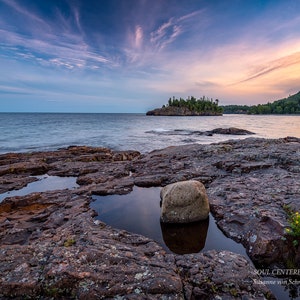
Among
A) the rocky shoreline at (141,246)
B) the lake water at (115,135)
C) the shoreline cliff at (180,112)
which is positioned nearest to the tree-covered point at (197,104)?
the shoreline cliff at (180,112)

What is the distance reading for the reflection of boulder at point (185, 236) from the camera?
18.7ft

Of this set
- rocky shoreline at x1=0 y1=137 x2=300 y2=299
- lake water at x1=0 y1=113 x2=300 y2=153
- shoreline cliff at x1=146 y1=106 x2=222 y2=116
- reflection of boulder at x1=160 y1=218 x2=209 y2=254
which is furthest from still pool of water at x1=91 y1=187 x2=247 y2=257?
shoreline cliff at x1=146 y1=106 x2=222 y2=116

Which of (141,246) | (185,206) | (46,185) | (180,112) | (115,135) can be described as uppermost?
(185,206)

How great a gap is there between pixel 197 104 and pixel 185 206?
18371cm

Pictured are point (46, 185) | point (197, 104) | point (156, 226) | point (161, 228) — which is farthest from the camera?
point (197, 104)

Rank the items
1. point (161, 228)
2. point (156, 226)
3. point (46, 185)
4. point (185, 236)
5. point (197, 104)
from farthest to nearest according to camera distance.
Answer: point (197, 104), point (46, 185), point (156, 226), point (161, 228), point (185, 236)

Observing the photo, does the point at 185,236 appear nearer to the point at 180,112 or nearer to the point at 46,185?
the point at 46,185

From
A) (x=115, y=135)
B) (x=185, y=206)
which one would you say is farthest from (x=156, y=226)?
(x=115, y=135)

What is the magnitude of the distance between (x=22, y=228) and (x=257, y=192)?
26.7ft

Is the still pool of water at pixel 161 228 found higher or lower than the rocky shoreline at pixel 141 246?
lower

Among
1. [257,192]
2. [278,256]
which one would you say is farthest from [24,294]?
[257,192]

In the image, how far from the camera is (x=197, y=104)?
181375 mm

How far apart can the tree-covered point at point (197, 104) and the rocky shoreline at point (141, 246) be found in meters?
176

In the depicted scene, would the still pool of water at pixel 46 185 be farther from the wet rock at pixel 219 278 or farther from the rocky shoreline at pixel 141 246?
the wet rock at pixel 219 278
